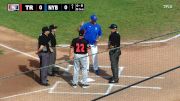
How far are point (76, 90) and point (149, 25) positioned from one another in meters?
9.32

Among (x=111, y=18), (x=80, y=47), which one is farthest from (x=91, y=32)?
(x=111, y=18)

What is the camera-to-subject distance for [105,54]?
1953 cm

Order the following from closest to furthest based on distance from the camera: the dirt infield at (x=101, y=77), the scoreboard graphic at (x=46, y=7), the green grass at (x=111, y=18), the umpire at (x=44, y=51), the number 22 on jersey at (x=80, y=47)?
the dirt infield at (x=101, y=77) < the number 22 on jersey at (x=80, y=47) < the umpire at (x=44, y=51) < the green grass at (x=111, y=18) < the scoreboard graphic at (x=46, y=7)

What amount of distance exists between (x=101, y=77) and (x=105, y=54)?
8.85 ft

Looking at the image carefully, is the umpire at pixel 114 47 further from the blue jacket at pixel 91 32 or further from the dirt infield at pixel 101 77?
the blue jacket at pixel 91 32

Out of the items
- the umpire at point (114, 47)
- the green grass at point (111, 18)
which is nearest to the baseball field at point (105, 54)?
the green grass at point (111, 18)

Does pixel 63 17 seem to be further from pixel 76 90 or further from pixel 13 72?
pixel 76 90

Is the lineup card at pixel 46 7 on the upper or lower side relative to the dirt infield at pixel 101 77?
upper

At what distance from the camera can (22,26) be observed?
78.0ft

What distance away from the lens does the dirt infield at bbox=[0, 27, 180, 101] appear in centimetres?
1512

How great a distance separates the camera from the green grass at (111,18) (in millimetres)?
22997

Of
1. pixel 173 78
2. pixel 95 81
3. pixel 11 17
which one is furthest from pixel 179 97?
pixel 11 17

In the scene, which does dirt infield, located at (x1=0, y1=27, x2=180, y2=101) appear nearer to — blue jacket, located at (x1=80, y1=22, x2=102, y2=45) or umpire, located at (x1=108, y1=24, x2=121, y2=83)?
umpire, located at (x1=108, y1=24, x2=121, y2=83)
